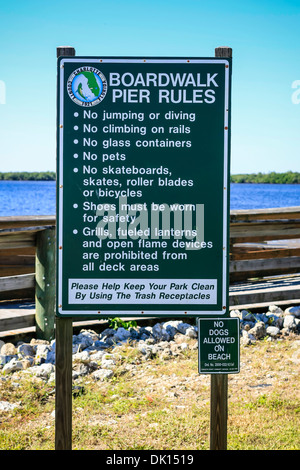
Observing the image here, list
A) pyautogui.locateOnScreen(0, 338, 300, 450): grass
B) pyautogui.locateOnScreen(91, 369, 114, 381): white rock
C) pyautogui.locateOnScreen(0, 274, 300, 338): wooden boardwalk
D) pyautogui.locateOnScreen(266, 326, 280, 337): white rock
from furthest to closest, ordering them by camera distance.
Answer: pyautogui.locateOnScreen(266, 326, 280, 337): white rock
pyautogui.locateOnScreen(0, 274, 300, 338): wooden boardwalk
pyautogui.locateOnScreen(91, 369, 114, 381): white rock
pyautogui.locateOnScreen(0, 338, 300, 450): grass

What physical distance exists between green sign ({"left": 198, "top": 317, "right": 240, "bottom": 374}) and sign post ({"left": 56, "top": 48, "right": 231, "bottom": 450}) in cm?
8

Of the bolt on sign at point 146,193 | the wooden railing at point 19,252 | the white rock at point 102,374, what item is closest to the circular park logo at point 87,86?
the bolt on sign at point 146,193

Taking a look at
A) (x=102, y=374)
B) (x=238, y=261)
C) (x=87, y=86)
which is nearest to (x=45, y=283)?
(x=102, y=374)

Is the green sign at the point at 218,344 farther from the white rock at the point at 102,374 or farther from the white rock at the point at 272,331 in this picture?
the white rock at the point at 272,331

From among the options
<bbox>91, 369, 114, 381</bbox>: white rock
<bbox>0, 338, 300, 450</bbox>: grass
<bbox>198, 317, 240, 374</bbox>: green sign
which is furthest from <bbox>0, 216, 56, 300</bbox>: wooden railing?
<bbox>198, 317, 240, 374</bbox>: green sign

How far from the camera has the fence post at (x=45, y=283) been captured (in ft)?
19.7

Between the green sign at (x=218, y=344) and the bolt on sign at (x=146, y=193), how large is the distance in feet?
0.32

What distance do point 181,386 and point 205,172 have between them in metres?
2.40

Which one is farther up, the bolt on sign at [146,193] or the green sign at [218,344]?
the bolt on sign at [146,193]

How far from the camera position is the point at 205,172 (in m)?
3.37

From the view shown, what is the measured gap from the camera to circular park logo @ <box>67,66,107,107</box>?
10.9 ft

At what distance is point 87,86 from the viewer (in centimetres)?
335

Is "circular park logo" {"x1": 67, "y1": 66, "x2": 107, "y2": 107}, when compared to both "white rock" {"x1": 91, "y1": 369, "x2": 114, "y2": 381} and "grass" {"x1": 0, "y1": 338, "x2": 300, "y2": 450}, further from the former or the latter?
"white rock" {"x1": 91, "y1": 369, "x2": 114, "y2": 381}
